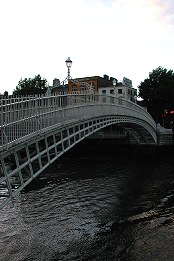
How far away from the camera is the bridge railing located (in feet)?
27.9

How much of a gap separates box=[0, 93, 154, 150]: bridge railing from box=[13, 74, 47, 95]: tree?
35.1 meters

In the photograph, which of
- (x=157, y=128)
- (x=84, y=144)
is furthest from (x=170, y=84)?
(x=84, y=144)

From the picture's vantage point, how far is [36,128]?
31.3 feet

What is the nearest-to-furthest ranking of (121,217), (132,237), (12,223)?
(132,237)
(12,223)
(121,217)

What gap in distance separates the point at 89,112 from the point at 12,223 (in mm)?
5769

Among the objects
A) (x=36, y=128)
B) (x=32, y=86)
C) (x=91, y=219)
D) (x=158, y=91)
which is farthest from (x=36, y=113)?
(x=32, y=86)

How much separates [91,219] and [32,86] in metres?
40.2

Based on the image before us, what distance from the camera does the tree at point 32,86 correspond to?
1929 inches

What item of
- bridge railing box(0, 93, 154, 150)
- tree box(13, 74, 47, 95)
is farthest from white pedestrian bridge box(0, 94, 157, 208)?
tree box(13, 74, 47, 95)

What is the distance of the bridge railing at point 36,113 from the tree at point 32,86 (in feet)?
115

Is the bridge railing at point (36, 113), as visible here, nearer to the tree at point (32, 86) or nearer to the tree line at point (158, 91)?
the tree line at point (158, 91)

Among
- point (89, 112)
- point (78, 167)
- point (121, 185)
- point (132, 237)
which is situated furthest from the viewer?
point (78, 167)

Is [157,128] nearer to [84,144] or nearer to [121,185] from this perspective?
[84,144]

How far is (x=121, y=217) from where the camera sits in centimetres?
1298
